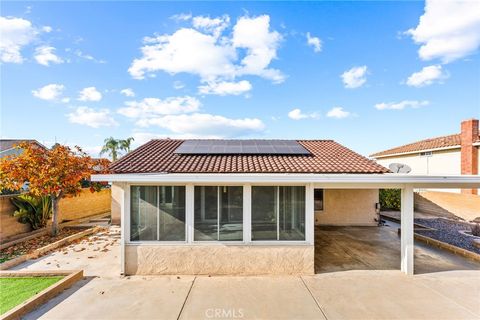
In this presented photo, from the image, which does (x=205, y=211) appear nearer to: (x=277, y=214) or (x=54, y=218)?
(x=277, y=214)

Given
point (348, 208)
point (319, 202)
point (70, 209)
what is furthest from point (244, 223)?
point (70, 209)

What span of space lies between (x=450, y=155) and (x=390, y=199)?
6262 millimetres

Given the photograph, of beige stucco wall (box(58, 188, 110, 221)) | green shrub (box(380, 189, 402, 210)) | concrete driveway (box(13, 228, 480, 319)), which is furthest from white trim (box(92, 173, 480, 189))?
green shrub (box(380, 189, 402, 210))

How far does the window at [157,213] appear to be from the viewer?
7.74 metres

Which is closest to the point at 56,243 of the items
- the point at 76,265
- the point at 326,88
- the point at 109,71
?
the point at 76,265

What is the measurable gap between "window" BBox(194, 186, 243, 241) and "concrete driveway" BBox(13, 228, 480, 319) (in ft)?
4.34

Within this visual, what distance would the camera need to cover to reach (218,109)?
1898cm

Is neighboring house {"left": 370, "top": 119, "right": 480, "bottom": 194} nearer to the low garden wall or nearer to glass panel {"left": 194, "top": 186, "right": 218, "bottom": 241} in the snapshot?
glass panel {"left": 194, "top": 186, "right": 218, "bottom": 241}

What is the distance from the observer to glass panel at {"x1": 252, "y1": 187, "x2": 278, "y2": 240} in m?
7.88

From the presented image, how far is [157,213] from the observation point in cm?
779

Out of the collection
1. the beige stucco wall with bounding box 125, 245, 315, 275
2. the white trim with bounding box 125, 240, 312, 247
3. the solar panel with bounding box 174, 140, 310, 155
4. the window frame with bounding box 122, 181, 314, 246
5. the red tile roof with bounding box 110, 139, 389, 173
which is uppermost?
the solar panel with bounding box 174, 140, 310, 155

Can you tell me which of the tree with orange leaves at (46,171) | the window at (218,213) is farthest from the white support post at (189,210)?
the tree with orange leaves at (46,171)

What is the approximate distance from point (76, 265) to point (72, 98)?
10947 mm

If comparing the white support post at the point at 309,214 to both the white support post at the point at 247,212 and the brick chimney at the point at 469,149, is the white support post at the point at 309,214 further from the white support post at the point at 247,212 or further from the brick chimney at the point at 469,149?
the brick chimney at the point at 469,149
